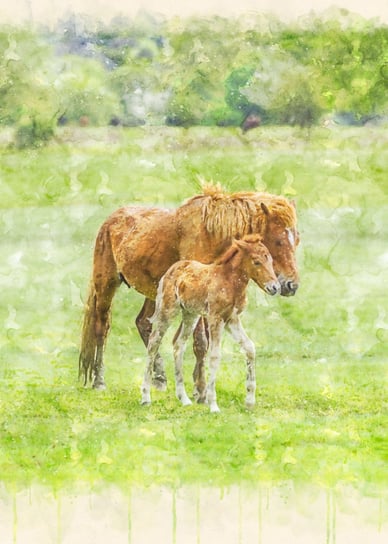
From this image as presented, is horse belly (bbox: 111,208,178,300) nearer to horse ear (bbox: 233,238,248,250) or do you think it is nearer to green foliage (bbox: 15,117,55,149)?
horse ear (bbox: 233,238,248,250)

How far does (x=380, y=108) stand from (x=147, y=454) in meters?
2.67

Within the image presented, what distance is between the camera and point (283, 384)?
6.57 m

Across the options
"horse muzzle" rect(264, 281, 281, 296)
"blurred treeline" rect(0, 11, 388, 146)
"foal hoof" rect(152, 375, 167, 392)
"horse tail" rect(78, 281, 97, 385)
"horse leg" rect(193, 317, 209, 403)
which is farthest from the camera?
"blurred treeline" rect(0, 11, 388, 146)

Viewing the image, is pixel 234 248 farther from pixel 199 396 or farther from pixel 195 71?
pixel 195 71

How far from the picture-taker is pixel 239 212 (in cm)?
618

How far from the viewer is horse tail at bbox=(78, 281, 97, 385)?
22.3ft

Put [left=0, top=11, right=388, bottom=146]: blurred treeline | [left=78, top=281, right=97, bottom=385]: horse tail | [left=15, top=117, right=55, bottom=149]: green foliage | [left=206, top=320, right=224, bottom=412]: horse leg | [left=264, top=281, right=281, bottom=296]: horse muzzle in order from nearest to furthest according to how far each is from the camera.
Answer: [left=264, top=281, right=281, bottom=296]: horse muzzle, [left=206, top=320, right=224, bottom=412]: horse leg, [left=78, top=281, right=97, bottom=385]: horse tail, [left=0, top=11, right=388, bottom=146]: blurred treeline, [left=15, top=117, right=55, bottom=149]: green foliage

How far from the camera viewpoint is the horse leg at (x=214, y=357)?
6078 millimetres

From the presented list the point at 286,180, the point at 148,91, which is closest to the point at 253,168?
the point at 286,180

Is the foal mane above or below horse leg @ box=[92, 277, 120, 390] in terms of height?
above

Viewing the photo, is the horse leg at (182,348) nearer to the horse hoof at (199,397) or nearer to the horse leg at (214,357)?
the horse hoof at (199,397)

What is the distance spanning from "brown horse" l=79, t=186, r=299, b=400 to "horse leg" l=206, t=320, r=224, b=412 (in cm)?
21

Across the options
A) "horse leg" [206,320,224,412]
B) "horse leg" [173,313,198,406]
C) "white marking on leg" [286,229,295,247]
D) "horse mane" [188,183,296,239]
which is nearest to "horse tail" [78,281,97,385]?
"horse leg" [173,313,198,406]

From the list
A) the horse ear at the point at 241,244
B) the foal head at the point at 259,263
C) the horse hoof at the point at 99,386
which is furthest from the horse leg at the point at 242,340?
the horse hoof at the point at 99,386
